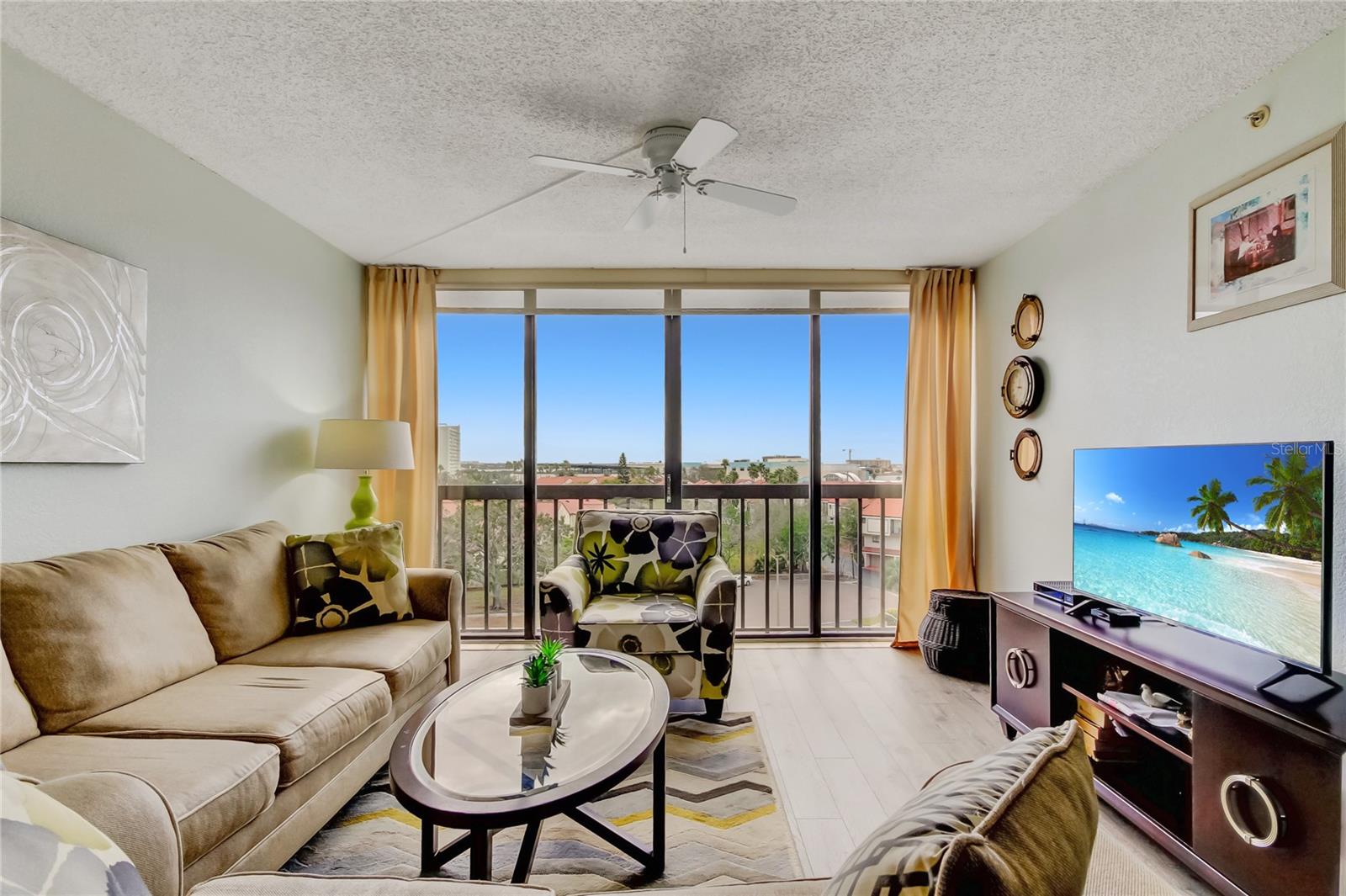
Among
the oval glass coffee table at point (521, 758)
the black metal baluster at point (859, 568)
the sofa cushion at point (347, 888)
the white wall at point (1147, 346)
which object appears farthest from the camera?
the black metal baluster at point (859, 568)

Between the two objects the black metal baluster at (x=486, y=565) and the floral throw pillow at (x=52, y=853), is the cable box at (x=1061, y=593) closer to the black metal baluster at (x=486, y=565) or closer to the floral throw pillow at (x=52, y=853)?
the floral throw pillow at (x=52, y=853)

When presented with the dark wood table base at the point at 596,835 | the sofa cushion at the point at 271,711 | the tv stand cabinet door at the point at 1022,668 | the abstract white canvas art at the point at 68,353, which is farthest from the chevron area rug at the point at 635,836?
the abstract white canvas art at the point at 68,353

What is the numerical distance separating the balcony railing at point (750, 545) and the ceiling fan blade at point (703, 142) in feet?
7.82

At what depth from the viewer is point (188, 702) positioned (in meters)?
1.82

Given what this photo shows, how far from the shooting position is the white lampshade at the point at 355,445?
10.5ft

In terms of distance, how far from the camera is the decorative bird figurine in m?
1.99

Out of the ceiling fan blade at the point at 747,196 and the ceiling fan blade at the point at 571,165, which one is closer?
the ceiling fan blade at the point at 571,165

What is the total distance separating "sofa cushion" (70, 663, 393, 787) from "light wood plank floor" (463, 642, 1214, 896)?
143cm

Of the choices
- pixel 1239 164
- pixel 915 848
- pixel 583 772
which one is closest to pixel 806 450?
pixel 1239 164

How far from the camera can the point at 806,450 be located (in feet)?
13.5

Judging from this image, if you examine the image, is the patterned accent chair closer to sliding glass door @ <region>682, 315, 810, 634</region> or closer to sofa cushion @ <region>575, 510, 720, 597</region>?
sofa cushion @ <region>575, 510, 720, 597</region>

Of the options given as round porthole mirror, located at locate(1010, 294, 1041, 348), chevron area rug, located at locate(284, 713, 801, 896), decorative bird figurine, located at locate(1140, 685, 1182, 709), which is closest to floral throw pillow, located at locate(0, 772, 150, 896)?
chevron area rug, located at locate(284, 713, 801, 896)

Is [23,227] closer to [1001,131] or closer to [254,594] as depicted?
[254,594]

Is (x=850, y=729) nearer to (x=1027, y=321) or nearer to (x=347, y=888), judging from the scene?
(x=347, y=888)
